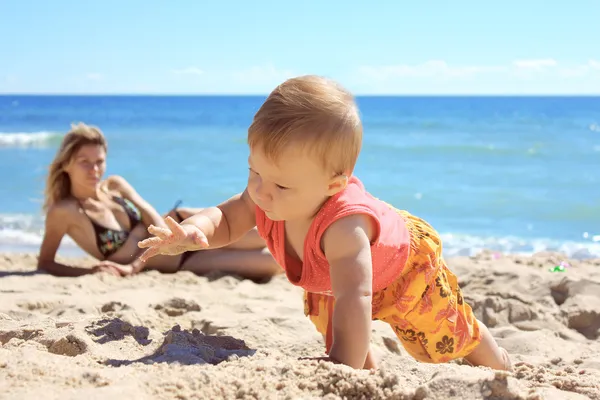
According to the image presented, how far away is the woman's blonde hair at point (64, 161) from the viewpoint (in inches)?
199

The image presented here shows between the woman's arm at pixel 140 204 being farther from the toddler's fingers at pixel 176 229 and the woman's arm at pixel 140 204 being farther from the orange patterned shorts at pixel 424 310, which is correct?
the toddler's fingers at pixel 176 229

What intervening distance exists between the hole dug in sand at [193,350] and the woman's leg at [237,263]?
2371 mm

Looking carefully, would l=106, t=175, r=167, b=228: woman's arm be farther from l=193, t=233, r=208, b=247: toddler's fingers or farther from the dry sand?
l=193, t=233, r=208, b=247: toddler's fingers

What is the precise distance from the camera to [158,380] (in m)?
1.83

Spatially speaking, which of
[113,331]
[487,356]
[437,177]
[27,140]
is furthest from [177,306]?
[27,140]

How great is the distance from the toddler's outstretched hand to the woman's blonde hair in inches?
122

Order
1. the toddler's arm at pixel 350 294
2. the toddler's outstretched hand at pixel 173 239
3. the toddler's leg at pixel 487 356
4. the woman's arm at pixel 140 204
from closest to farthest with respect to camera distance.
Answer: the toddler's arm at pixel 350 294, the toddler's outstretched hand at pixel 173 239, the toddler's leg at pixel 487 356, the woman's arm at pixel 140 204

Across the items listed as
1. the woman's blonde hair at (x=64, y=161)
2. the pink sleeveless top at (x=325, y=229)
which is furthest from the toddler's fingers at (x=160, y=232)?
the woman's blonde hair at (x=64, y=161)

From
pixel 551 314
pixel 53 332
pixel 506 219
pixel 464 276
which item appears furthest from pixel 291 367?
pixel 506 219

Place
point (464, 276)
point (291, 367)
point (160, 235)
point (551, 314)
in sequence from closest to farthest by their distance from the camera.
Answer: point (291, 367) < point (160, 235) < point (551, 314) < point (464, 276)

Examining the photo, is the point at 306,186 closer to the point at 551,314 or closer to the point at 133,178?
the point at 551,314

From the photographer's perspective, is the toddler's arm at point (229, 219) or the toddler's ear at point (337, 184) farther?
the toddler's arm at point (229, 219)

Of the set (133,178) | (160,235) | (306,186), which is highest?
(306,186)

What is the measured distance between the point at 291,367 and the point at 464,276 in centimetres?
288
